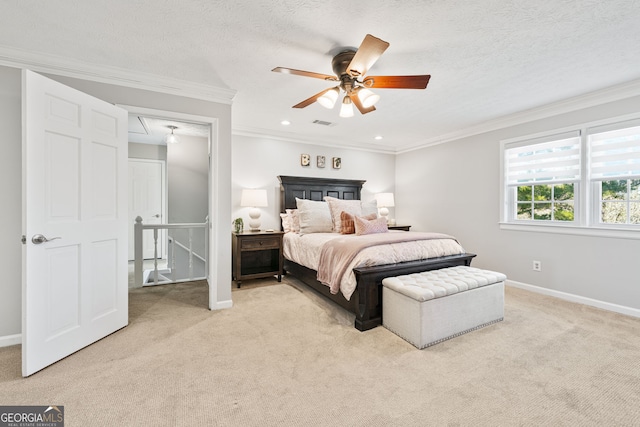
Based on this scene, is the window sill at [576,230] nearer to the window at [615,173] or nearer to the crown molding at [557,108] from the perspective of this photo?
the window at [615,173]

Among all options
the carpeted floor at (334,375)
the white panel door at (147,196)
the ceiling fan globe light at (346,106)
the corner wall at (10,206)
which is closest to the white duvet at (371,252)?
the carpeted floor at (334,375)

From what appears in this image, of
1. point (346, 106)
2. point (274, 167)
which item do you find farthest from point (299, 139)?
point (346, 106)

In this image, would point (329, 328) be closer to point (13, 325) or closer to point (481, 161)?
point (13, 325)

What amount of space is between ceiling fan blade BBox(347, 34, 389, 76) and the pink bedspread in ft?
5.27

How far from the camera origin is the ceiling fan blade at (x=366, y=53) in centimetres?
173

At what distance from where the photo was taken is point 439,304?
7.65 feet

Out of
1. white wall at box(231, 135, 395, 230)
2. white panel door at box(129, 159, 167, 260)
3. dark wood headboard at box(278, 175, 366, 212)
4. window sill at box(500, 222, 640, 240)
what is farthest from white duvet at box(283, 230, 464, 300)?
white panel door at box(129, 159, 167, 260)

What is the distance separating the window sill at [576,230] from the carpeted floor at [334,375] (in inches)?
35.0

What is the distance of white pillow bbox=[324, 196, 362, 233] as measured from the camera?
4.29 metres

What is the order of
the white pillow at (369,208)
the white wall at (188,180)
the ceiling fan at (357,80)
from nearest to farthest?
the ceiling fan at (357,80) → the white pillow at (369,208) → the white wall at (188,180)

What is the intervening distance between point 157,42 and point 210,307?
258 cm

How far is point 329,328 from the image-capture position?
2621mm

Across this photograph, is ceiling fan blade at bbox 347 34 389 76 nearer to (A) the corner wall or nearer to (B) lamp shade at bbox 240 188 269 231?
(B) lamp shade at bbox 240 188 269 231

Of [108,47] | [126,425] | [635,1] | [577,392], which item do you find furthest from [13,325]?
[635,1]
